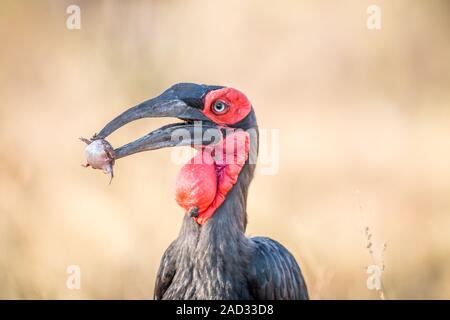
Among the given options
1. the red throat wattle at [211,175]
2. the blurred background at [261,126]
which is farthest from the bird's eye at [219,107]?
the blurred background at [261,126]

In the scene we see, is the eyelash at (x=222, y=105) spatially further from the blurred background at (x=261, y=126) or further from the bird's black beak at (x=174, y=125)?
the blurred background at (x=261, y=126)

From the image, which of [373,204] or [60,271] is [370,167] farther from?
[60,271]

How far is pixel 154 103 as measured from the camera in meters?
5.49

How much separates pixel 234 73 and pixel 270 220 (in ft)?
5.59

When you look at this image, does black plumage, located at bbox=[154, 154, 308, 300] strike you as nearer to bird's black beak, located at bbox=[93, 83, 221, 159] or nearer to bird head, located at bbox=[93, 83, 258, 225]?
bird head, located at bbox=[93, 83, 258, 225]

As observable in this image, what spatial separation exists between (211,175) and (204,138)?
0.20 m

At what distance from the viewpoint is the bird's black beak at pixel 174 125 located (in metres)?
5.43

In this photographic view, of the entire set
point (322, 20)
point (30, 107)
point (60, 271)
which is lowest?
point (60, 271)

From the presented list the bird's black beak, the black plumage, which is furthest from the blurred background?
the bird's black beak

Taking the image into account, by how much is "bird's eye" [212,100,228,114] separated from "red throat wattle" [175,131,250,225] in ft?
0.44

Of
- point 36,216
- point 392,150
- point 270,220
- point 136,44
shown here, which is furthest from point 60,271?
point 392,150

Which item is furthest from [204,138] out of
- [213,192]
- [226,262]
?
[226,262]

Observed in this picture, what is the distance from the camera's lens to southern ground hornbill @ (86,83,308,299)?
5496 millimetres

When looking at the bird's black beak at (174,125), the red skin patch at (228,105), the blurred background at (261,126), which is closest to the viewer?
the bird's black beak at (174,125)
